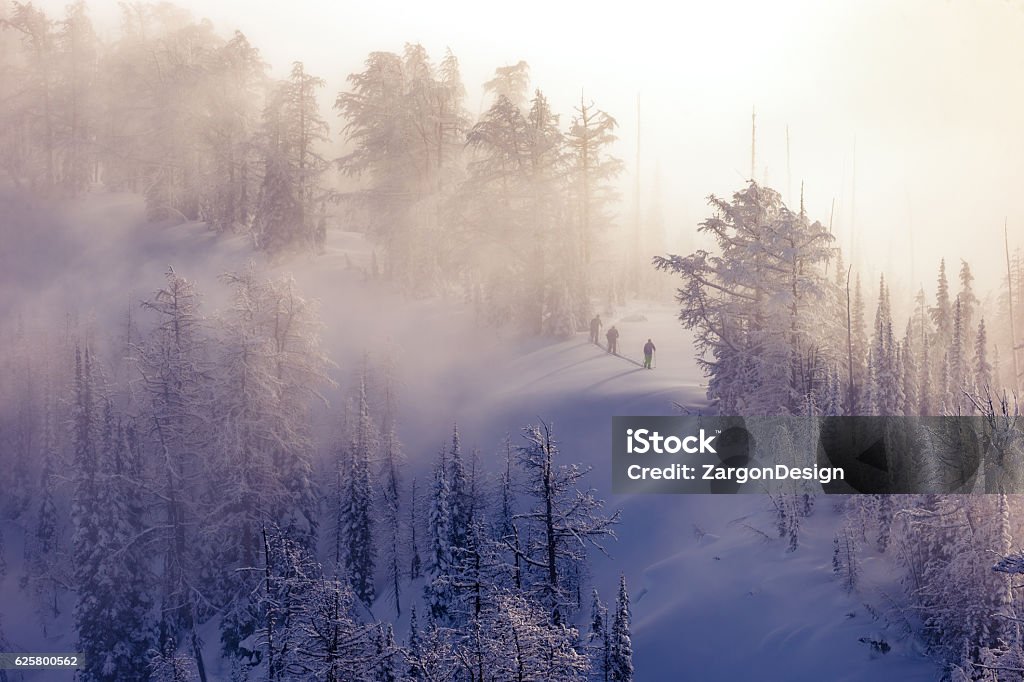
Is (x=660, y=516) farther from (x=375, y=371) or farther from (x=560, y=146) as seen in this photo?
(x=560, y=146)

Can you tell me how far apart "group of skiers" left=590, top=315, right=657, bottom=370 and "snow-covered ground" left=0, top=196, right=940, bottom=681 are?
22.5 inches

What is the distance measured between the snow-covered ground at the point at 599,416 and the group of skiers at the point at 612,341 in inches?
22.5

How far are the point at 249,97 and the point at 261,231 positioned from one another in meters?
15.1

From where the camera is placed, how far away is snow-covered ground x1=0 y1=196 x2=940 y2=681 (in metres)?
20.2

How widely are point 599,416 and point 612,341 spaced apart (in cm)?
719

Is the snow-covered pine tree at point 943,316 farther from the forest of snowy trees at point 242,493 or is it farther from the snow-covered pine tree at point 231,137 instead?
the snow-covered pine tree at point 231,137

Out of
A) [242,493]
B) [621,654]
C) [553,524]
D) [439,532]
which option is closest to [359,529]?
[242,493]

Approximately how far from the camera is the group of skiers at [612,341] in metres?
37.0

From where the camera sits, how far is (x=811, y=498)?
2486 centimetres

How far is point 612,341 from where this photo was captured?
132 feet

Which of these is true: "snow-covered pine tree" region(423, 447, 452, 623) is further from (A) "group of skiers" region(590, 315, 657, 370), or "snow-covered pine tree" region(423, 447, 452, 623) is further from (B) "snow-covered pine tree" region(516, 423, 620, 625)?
(A) "group of skiers" region(590, 315, 657, 370)

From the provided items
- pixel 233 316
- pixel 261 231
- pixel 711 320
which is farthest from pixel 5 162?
pixel 711 320

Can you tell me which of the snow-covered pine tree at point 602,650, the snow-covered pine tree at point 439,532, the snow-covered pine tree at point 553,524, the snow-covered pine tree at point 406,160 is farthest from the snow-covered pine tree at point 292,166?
the snow-covered pine tree at point 602,650

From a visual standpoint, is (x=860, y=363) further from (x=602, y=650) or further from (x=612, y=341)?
(x=602, y=650)
